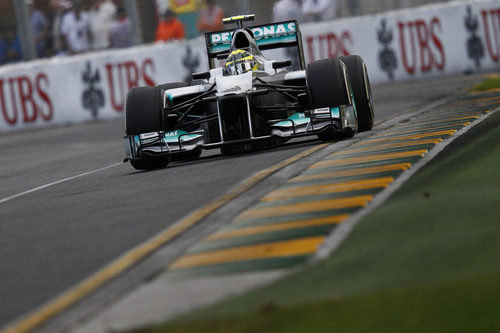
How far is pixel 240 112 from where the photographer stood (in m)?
12.6

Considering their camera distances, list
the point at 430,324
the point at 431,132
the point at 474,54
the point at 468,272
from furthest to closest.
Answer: the point at 474,54
the point at 431,132
the point at 468,272
the point at 430,324

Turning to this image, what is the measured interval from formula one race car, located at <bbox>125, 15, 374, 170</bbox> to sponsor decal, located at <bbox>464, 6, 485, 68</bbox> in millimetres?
13480

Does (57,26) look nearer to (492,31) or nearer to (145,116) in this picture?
(492,31)

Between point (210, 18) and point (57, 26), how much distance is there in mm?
3616

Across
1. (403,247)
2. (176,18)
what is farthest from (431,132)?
(176,18)

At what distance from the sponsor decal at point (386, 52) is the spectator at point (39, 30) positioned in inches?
310

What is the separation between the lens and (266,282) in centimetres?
567

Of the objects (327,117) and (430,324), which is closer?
(430,324)

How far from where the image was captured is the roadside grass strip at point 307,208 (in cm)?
634

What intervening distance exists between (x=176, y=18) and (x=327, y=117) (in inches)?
619

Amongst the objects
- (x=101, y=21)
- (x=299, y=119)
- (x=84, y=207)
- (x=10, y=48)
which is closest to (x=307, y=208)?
(x=84, y=207)

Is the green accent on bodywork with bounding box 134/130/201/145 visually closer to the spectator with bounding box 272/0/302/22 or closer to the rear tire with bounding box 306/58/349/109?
the rear tire with bounding box 306/58/349/109

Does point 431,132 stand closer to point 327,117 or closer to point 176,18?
point 327,117

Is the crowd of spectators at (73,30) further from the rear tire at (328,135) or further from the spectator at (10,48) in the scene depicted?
the rear tire at (328,135)
